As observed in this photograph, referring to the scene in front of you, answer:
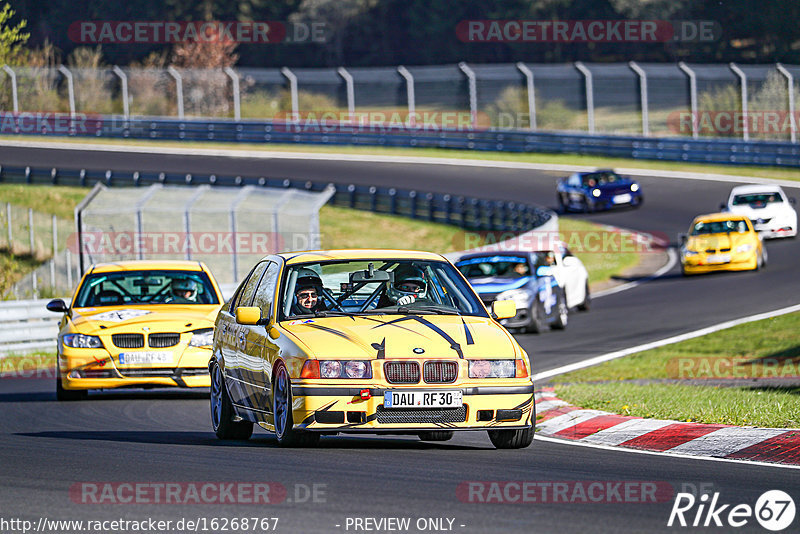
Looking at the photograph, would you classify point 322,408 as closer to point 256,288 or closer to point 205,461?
point 205,461

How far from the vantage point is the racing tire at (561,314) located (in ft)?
72.8

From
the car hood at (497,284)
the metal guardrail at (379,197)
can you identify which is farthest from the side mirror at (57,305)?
the metal guardrail at (379,197)

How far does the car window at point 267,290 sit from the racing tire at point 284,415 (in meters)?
0.70

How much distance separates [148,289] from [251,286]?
4.80 metres

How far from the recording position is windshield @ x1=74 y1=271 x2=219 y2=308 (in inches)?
593

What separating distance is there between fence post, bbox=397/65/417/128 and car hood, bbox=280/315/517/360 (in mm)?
46374

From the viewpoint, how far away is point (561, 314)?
22.3 m

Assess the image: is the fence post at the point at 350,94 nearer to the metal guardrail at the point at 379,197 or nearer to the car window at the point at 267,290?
the metal guardrail at the point at 379,197

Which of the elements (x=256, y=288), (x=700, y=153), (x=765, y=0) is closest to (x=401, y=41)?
(x=765, y=0)

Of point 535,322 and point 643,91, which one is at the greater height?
point 643,91

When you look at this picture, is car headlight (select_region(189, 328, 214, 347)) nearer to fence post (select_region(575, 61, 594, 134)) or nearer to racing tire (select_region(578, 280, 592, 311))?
racing tire (select_region(578, 280, 592, 311))

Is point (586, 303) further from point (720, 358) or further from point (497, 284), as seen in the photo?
point (720, 358)

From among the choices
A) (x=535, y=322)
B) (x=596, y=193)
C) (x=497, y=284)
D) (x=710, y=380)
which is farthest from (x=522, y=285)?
(x=596, y=193)

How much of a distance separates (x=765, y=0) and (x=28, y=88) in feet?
121
